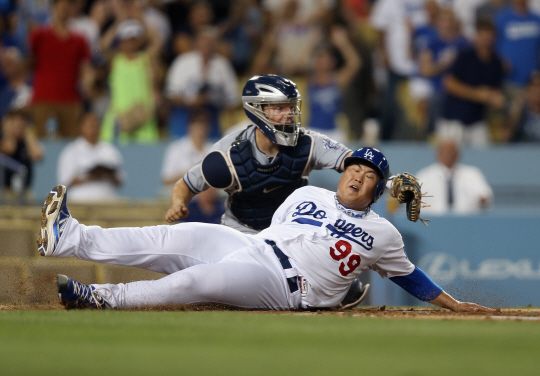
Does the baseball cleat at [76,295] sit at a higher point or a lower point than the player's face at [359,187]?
lower

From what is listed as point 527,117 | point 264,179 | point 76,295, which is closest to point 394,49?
point 527,117

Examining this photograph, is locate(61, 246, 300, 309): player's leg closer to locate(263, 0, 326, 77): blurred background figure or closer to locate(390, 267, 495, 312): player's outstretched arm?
locate(390, 267, 495, 312): player's outstretched arm

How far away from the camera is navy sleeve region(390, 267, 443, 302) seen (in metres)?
5.89

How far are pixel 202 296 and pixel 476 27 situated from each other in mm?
7484

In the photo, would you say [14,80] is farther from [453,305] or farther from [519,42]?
[453,305]

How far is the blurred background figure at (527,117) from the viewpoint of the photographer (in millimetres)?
11109

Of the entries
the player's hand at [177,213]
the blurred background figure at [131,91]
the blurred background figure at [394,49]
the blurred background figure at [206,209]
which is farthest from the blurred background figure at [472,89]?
the player's hand at [177,213]

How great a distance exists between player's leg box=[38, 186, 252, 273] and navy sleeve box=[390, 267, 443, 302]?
1.29m

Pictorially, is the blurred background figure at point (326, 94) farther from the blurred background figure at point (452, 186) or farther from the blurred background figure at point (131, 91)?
the blurred background figure at point (131, 91)

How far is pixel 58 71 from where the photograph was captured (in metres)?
11.3

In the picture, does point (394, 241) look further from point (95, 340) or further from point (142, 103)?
point (142, 103)

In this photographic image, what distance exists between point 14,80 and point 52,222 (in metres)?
6.75

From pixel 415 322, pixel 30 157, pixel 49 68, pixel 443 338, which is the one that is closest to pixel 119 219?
pixel 30 157

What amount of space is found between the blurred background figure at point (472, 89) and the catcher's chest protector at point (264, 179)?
5.03 metres
